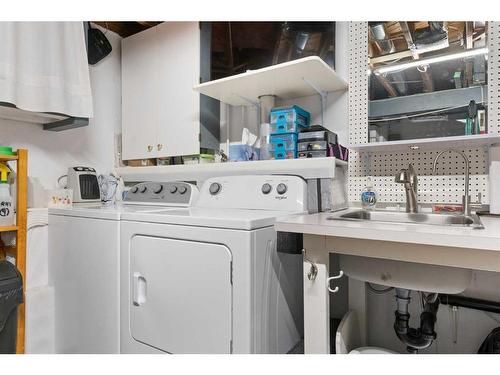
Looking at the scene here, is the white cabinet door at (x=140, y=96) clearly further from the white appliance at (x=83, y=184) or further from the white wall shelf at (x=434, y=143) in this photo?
the white wall shelf at (x=434, y=143)

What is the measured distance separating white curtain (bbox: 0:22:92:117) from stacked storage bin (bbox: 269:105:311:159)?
1203 millimetres

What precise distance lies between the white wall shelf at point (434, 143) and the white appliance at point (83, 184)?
5.85 ft

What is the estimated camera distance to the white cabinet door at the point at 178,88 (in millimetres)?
2237

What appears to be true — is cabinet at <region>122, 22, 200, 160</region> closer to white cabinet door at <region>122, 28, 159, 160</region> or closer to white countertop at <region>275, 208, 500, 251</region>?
white cabinet door at <region>122, 28, 159, 160</region>

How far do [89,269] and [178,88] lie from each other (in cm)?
138

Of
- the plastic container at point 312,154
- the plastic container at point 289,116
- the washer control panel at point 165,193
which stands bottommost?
the washer control panel at point 165,193

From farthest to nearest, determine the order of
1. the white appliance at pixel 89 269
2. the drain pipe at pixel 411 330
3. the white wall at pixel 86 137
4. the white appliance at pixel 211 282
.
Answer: the white wall at pixel 86 137, the white appliance at pixel 89 269, the drain pipe at pixel 411 330, the white appliance at pixel 211 282

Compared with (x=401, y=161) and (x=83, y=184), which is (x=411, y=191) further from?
(x=83, y=184)

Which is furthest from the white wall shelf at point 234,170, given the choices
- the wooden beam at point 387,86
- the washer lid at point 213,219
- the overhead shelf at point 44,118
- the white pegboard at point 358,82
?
the overhead shelf at point 44,118

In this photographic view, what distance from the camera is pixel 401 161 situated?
180 cm

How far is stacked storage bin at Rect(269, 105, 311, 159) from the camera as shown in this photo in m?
1.86

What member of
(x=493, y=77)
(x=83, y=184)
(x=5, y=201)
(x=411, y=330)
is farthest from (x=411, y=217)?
(x=5, y=201)

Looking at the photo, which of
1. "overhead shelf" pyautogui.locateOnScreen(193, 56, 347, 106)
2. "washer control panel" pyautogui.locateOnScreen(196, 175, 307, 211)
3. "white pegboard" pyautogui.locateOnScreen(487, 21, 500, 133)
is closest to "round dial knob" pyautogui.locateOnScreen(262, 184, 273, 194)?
"washer control panel" pyautogui.locateOnScreen(196, 175, 307, 211)

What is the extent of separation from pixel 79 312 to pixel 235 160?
51.1 inches
